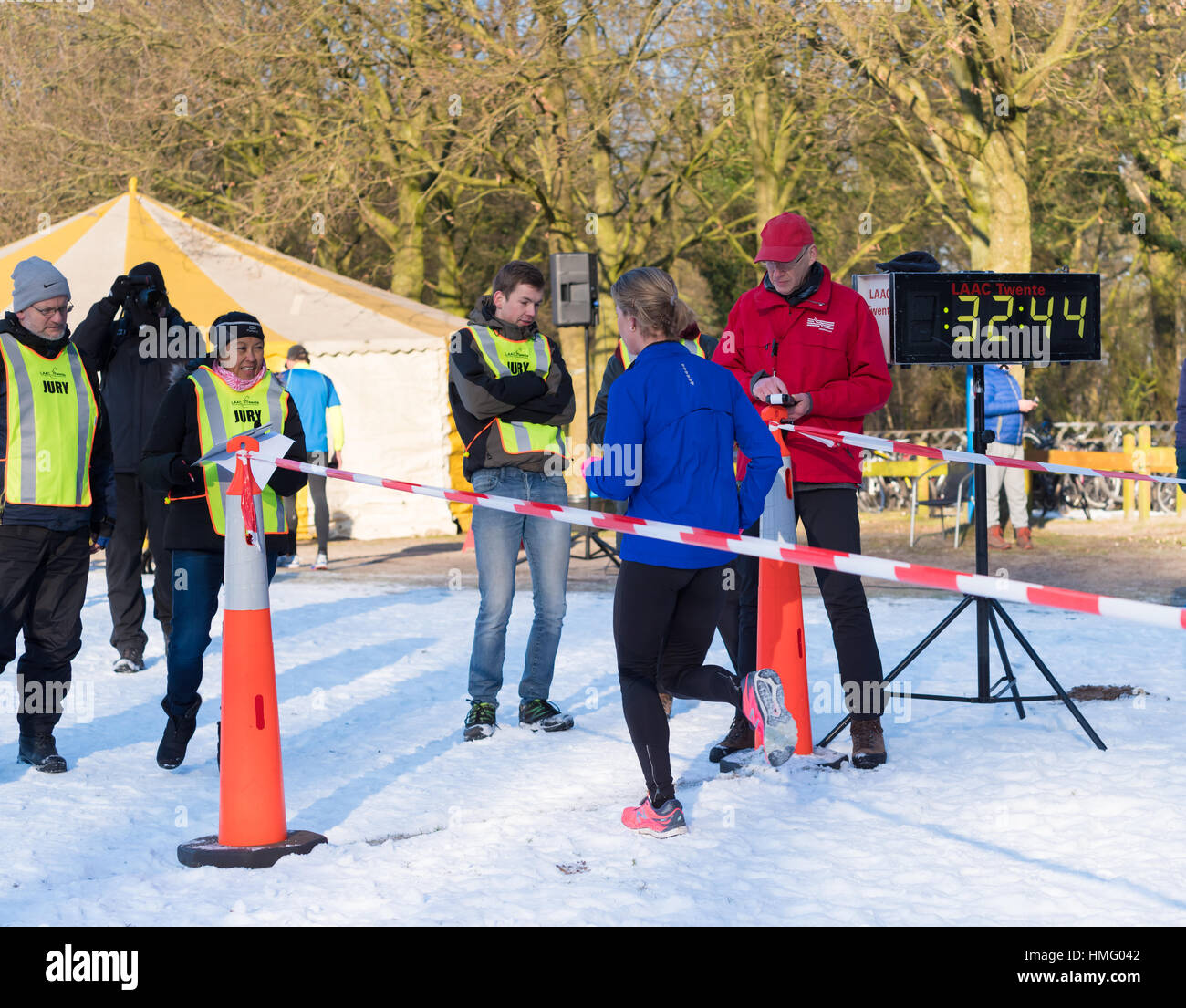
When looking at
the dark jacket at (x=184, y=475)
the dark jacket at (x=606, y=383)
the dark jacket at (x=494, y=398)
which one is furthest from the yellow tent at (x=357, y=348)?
the dark jacket at (x=184, y=475)

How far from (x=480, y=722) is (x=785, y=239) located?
7.65 ft

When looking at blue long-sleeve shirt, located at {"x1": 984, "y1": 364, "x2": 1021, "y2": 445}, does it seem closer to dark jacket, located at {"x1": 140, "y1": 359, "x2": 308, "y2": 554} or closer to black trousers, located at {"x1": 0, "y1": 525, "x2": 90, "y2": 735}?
dark jacket, located at {"x1": 140, "y1": 359, "x2": 308, "y2": 554}

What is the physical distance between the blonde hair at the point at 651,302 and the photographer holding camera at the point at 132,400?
3314 millimetres

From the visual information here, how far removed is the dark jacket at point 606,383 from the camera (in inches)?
210

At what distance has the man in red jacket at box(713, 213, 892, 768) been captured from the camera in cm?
523

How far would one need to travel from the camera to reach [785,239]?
17.0 ft

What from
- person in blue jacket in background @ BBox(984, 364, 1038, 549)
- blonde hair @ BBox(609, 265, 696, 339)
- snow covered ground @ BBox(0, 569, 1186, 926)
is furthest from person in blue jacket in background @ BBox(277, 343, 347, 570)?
blonde hair @ BBox(609, 265, 696, 339)

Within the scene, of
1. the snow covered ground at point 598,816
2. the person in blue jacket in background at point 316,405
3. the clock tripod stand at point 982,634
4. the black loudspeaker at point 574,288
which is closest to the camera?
the snow covered ground at point 598,816

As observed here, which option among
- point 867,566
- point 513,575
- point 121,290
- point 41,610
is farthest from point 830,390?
point 121,290

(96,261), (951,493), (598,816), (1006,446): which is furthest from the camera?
(96,261)

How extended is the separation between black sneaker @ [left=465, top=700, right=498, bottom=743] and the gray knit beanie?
2.29 meters

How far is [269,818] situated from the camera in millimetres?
4289

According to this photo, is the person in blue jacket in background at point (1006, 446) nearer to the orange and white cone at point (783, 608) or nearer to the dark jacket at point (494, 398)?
the dark jacket at point (494, 398)

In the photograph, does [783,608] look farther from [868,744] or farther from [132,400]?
[132,400]
